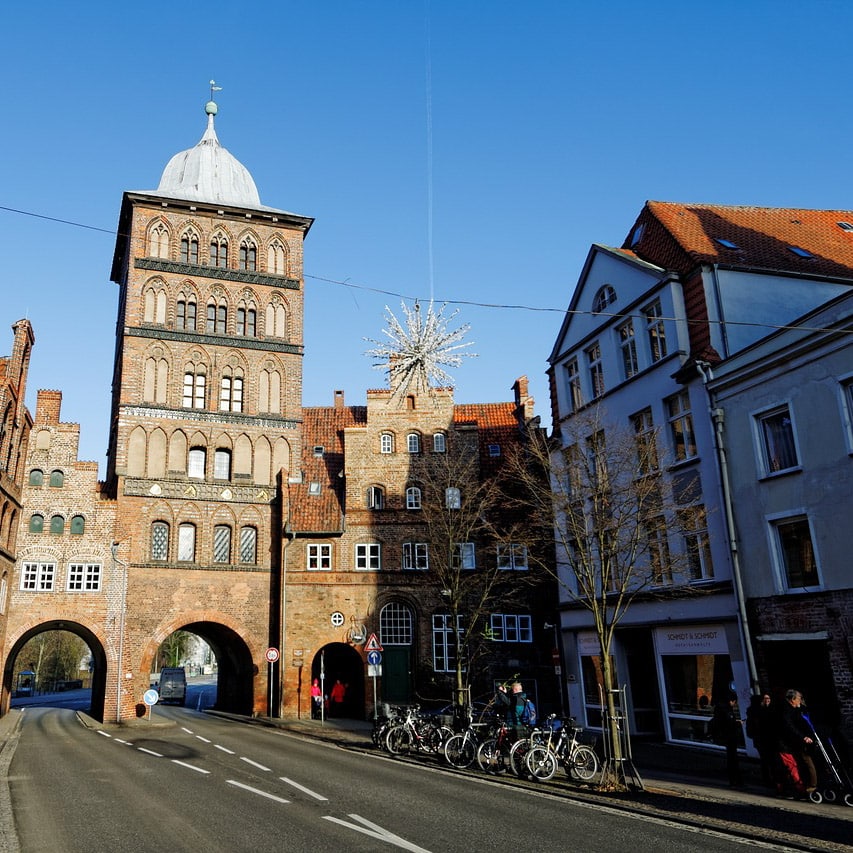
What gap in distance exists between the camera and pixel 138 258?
4122cm

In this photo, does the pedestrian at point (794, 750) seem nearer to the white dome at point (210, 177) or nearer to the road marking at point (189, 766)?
the road marking at point (189, 766)

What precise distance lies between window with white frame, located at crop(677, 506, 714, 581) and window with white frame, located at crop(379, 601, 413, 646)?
56.4ft

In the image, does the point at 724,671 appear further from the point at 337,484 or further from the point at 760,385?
the point at 337,484

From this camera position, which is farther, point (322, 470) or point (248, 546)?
point (322, 470)

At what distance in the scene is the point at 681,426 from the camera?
23672mm

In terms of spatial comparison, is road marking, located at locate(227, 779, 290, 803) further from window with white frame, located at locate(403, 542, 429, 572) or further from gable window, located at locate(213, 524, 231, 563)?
gable window, located at locate(213, 524, 231, 563)

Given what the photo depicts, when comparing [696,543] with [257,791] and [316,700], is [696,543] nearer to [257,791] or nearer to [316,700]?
[257,791]

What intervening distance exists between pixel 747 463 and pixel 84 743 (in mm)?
21491

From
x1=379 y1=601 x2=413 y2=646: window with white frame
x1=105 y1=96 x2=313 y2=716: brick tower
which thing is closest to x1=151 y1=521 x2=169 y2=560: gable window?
x1=105 y1=96 x2=313 y2=716: brick tower

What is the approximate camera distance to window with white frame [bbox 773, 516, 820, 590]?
19.1 metres

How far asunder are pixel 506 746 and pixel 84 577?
2490 cm

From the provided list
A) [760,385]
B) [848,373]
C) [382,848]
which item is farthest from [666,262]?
[382,848]

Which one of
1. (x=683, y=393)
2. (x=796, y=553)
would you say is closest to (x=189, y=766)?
(x=796, y=553)

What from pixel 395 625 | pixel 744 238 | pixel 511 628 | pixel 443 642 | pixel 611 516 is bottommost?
pixel 443 642
